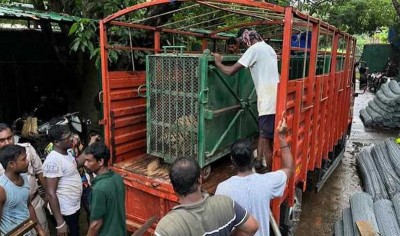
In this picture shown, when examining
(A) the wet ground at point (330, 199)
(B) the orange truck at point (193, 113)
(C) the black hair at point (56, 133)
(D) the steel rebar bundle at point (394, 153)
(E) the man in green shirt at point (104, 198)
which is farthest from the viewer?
(D) the steel rebar bundle at point (394, 153)

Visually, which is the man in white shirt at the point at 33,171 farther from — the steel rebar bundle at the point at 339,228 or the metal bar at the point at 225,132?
the steel rebar bundle at the point at 339,228

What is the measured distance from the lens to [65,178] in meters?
3.25

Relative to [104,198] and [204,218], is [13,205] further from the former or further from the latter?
[204,218]

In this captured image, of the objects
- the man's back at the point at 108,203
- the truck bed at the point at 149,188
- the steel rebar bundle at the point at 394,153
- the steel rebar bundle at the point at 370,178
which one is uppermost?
the man's back at the point at 108,203

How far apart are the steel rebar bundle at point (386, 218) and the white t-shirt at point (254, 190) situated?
2255 millimetres

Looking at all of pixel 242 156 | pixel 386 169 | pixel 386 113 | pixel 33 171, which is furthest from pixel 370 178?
pixel 386 113

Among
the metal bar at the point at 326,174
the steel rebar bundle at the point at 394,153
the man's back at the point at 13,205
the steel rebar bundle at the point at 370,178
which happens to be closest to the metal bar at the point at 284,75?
the man's back at the point at 13,205

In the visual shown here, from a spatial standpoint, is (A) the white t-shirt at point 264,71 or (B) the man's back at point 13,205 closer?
(B) the man's back at point 13,205

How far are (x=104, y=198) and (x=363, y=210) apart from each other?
3478 mm

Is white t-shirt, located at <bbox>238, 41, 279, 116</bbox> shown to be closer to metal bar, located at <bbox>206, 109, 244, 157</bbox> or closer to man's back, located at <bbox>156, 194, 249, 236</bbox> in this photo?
metal bar, located at <bbox>206, 109, 244, 157</bbox>

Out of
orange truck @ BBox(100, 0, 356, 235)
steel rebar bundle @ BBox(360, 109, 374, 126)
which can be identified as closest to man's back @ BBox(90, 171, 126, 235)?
orange truck @ BBox(100, 0, 356, 235)

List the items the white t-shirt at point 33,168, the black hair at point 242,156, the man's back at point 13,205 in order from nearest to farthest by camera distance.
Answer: the black hair at point 242,156 → the man's back at point 13,205 → the white t-shirt at point 33,168

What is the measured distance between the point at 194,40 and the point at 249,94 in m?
2.94

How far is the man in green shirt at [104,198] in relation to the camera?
8.25ft
